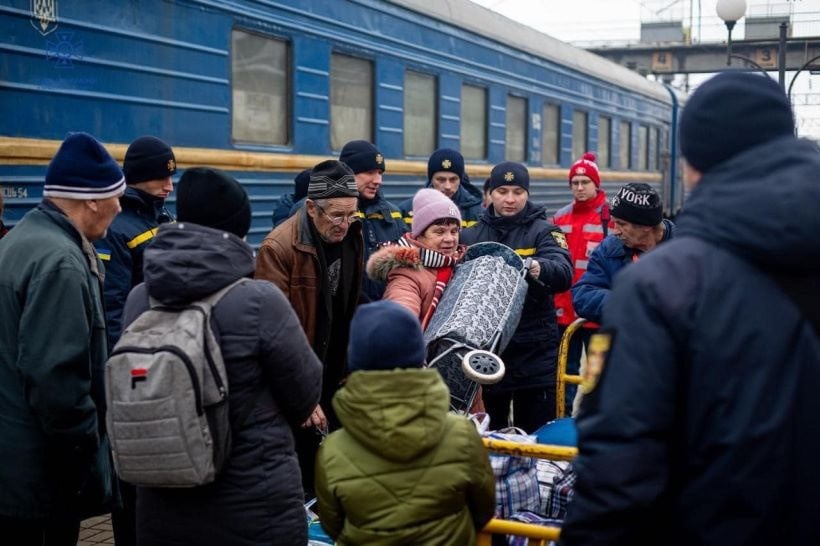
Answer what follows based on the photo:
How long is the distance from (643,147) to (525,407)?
1496 centimetres

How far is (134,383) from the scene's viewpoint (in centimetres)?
278

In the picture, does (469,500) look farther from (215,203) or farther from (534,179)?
(534,179)

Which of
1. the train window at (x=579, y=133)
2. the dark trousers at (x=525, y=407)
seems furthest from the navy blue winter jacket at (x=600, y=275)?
the train window at (x=579, y=133)

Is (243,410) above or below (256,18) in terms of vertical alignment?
below

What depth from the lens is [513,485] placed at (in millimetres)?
3195

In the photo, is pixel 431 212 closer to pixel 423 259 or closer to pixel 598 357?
pixel 423 259

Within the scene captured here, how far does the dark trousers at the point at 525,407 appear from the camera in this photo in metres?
5.29

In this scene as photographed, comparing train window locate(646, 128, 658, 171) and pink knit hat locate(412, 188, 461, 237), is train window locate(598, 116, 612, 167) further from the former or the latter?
pink knit hat locate(412, 188, 461, 237)

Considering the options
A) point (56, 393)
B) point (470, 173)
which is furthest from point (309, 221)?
point (470, 173)

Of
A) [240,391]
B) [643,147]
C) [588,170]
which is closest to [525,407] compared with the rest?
[588,170]

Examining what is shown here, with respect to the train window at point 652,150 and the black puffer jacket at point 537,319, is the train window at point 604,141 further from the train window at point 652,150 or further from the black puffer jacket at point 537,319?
the black puffer jacket at point 537,319

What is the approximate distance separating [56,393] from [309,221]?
1585 mm

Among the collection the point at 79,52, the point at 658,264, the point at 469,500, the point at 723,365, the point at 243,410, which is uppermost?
the point at 79,52

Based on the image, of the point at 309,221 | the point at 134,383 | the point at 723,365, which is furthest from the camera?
the point at 309,221
